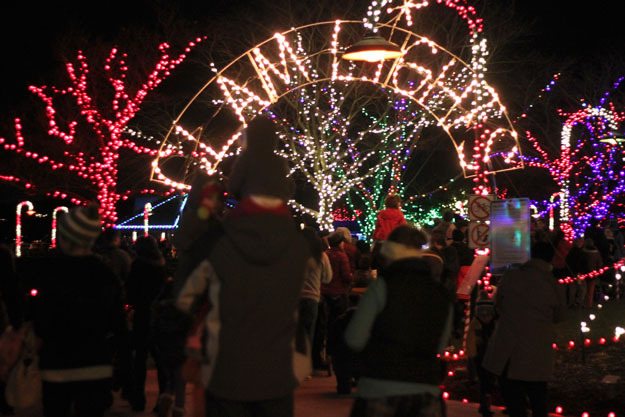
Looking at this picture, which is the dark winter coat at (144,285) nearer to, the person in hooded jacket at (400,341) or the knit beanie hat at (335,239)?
the knit beanie hat at (335,239)

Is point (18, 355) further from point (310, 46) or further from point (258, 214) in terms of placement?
point (310, 46)

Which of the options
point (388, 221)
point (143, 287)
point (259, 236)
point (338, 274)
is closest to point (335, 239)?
point (338, 274)

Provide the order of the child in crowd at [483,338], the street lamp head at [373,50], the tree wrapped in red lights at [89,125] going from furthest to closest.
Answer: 1. the tree wrapped in red lights at [89,125]
2. the street lamp head at [373,50]
3. the child in crowd at [483,338]

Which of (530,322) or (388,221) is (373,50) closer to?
(388,221)

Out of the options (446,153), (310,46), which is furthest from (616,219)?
(310,46)

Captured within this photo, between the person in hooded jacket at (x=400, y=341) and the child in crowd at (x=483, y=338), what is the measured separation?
375 cm

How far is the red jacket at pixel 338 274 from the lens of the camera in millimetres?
12547

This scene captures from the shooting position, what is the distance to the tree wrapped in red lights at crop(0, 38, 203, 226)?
2558cm

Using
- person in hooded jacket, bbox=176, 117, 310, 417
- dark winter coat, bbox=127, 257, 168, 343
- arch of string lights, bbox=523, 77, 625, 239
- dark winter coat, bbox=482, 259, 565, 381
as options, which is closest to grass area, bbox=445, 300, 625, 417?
dark winter coat, bbox=482, 259, 565, 381

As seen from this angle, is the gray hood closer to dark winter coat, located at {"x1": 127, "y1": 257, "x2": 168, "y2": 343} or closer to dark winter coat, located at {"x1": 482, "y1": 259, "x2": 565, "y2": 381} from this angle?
dark winter coat, located at {"x1": 482, "y1": 259, "x2": 565, "y2": 381}

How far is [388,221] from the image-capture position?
12922 millimetres

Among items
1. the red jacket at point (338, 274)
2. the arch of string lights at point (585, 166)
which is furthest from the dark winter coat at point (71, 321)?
the arch of string lights at point (585, 166)

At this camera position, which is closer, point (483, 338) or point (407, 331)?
point (407, 331)

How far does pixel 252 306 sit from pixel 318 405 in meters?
5.67
